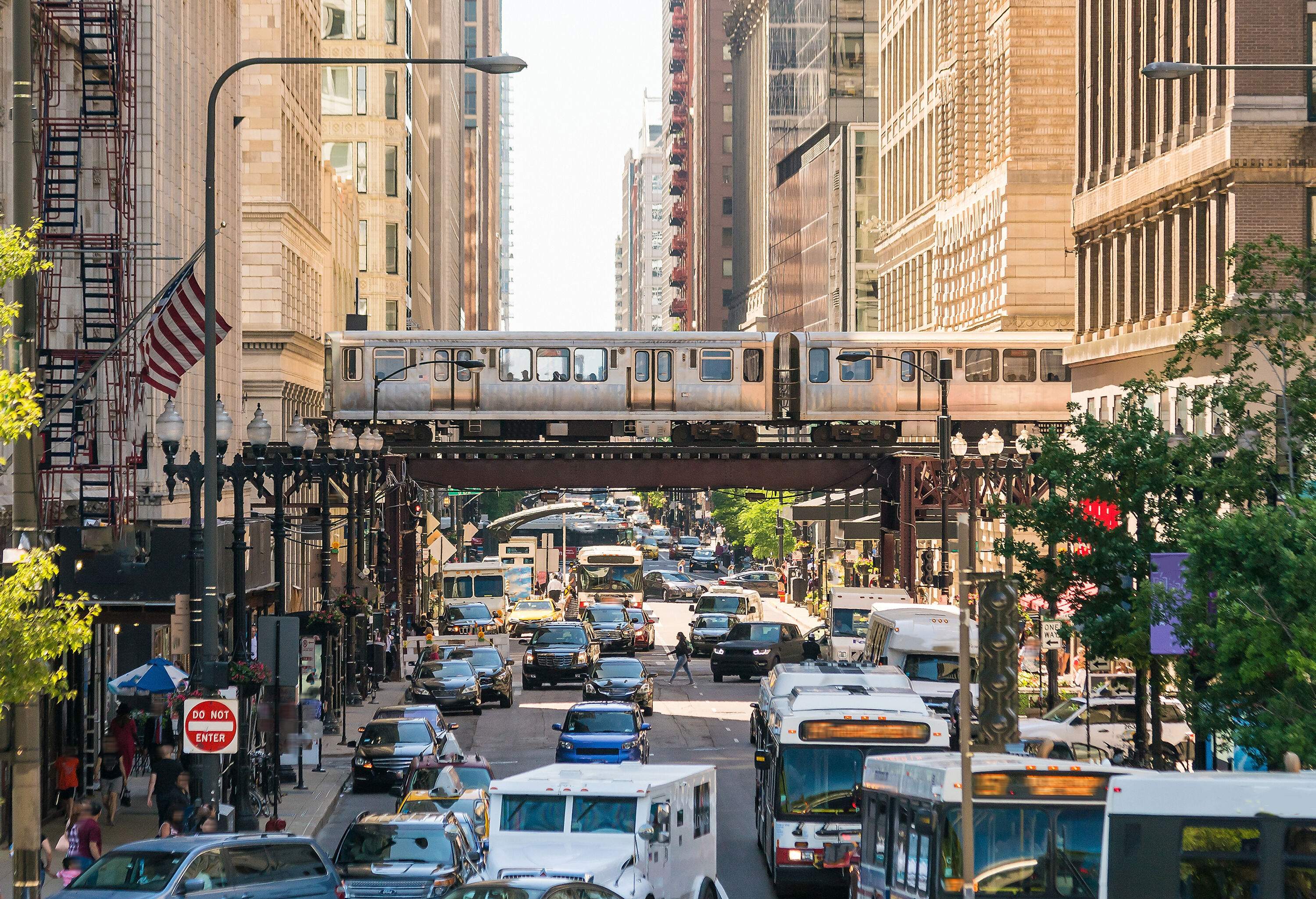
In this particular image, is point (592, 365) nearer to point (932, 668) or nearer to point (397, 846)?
point (932, 668)

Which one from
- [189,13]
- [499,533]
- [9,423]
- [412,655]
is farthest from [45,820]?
[499,533]

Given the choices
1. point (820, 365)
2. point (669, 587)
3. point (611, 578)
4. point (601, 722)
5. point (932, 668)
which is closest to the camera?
point (601, 722)

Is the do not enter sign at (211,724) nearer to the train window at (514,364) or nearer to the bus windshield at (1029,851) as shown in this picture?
the bus windshield at (1029,851)

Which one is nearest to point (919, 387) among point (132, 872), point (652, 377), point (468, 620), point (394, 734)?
point (652, 377)

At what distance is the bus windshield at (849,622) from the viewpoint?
1961 inches

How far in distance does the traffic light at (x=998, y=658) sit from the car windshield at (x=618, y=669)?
25.8 metres

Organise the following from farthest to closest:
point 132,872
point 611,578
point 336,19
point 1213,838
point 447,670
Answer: point 336,19, point 611,578, point 447,670, point 132,872, point 1213,838

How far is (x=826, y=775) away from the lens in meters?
22.1

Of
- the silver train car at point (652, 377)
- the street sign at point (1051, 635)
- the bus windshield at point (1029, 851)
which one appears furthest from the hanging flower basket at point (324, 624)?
the bus windshield at point (1029, 851)

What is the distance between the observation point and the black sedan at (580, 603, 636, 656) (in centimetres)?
6059

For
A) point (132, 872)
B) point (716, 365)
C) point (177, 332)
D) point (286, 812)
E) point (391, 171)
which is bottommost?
point (286, 812)

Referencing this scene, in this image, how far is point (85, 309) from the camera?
3328 cm

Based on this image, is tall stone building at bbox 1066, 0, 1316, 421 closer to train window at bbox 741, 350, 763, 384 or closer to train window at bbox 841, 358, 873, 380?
train window at bbox 841, 358, 873, 380

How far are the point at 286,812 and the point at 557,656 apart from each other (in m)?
22.1
